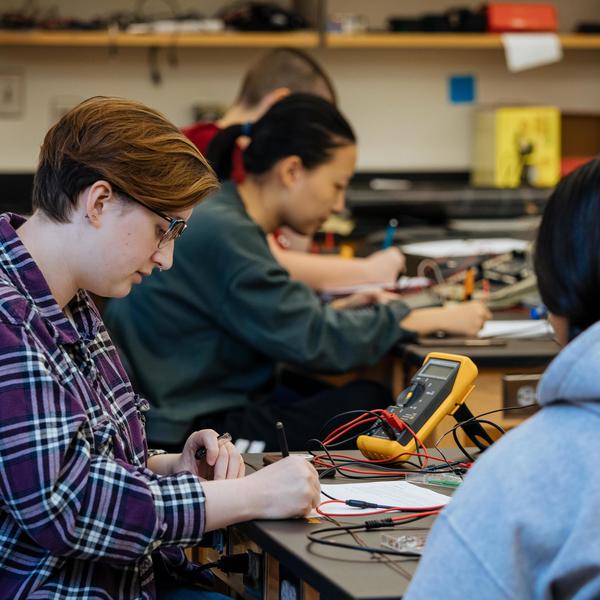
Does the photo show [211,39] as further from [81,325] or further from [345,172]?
[81,325]

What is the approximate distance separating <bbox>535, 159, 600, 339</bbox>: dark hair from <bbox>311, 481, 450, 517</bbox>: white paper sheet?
1.26 ft

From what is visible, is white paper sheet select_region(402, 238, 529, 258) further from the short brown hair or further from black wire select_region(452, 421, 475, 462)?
the short brown hair

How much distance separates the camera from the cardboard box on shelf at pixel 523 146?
494 centimetres

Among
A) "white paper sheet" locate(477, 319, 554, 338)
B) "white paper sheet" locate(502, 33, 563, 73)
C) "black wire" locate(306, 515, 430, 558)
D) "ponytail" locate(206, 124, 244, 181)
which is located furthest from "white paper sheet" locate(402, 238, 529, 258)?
"black wire" locate(306, 515, 430, 558)

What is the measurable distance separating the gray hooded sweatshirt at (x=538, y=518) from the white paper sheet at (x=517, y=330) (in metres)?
1.63

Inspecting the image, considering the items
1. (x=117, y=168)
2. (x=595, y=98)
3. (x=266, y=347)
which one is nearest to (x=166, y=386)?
(x=266, y=347)

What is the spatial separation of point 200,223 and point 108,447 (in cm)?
122

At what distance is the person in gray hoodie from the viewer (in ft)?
3.16

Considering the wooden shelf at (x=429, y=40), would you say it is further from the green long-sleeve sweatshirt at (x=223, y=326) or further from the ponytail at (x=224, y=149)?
the green long-sleeve sweatshirt at (x=223, y=326)

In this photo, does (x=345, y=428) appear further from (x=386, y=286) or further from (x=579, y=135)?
(x=579, y=135)

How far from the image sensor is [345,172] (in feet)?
8.98

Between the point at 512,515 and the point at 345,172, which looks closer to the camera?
the point at 512,515

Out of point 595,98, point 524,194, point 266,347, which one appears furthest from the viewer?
point 595,98

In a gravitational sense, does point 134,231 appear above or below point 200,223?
above
